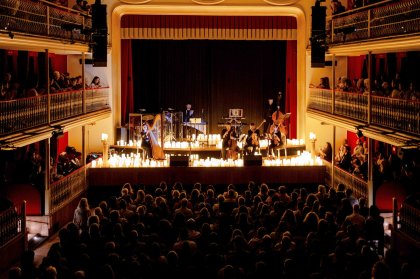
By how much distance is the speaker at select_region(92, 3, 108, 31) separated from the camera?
25266 millimetres

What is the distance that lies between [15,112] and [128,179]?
7713 millimetres

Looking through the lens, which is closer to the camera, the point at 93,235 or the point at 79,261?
the point at 79,261

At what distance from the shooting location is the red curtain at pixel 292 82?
32.5 metres

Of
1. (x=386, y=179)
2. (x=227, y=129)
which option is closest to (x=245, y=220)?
(x=386, y=179)

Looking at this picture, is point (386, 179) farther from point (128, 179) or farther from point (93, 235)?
point (93, 235)

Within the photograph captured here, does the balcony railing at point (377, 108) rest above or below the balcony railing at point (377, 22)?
below

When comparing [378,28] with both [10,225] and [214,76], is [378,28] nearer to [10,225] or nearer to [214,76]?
[10,225]

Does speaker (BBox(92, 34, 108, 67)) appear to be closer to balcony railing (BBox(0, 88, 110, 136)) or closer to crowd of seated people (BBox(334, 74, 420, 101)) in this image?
balcony railing (BBox(0, 88, 110, 136))

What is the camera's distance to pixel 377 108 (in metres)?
22.1

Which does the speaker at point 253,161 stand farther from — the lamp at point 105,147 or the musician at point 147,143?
the lamp at point 105,147

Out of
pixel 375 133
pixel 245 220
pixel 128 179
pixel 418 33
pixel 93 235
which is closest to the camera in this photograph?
pixel 93 235

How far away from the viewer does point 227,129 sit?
2741 cm

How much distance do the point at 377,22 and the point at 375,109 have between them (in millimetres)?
2700

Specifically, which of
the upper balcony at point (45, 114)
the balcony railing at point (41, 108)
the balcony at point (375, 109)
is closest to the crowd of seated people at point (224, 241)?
the balcony at point (375, 109)
